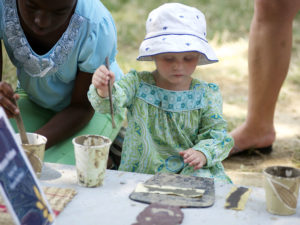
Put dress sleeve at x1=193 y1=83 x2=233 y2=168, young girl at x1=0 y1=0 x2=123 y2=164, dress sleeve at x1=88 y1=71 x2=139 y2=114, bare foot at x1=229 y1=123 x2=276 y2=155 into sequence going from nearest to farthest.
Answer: dress sleeve at x1=88 y1=71 x2=139 y2=114, dress sleeve at x1=193 y1=83 x2=233 y2=168, young girl at x1=0 y1=0 x2=123 y2=164, bare foot at x1=229 y1=123 x2=276 y2=155

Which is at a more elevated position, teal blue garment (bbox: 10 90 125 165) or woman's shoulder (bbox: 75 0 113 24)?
woman's shoulder (bbox: 75 0 113 24)

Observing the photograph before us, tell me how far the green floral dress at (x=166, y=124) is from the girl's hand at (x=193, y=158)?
0.12 metres

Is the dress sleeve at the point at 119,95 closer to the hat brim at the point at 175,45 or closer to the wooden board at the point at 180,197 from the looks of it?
the hat brim at the point at 175,45

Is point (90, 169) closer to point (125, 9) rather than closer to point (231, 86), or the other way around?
point (231, 86)

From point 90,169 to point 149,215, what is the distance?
28 centimetres

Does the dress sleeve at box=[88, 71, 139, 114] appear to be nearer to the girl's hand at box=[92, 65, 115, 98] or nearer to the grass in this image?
the girl's hand at box=[92, 65, 115, 98]

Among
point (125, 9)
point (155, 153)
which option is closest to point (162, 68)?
point (155, 153)

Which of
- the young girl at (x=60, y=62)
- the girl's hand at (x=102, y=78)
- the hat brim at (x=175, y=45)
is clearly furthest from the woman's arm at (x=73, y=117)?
the girl's hand at (x=102, y=78)

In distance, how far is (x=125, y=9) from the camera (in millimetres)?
6516

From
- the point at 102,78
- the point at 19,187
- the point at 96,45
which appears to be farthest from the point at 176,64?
the point at 19,187

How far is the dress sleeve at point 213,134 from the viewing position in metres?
2.06

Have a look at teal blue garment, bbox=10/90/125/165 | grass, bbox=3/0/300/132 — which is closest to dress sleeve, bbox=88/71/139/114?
teal blue garment, bbox=10/90/125/165

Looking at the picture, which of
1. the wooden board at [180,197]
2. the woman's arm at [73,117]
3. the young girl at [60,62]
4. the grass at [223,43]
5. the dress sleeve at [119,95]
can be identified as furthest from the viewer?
the grass at [223,43]

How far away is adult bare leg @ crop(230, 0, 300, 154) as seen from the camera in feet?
9.39
